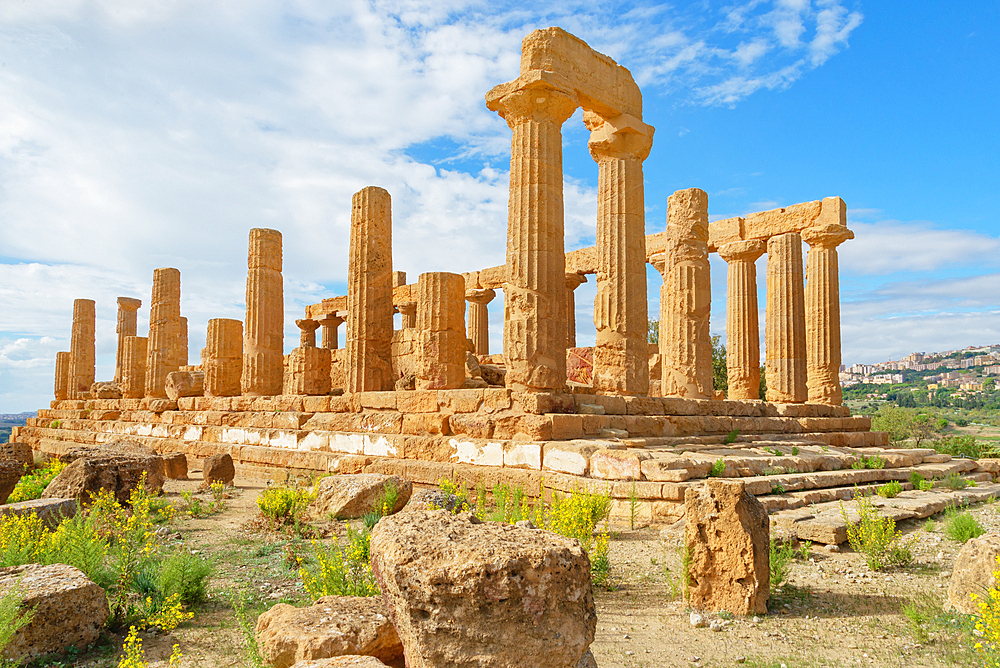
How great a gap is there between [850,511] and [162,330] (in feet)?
62.9

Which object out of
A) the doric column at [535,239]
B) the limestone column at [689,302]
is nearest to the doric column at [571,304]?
the limestone column at [689,302]

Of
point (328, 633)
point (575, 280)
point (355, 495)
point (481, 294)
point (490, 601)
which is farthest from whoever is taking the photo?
point (481, 294)

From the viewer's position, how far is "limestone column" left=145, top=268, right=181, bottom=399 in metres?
20.1

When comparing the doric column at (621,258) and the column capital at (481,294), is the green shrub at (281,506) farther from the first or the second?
the column capital at (481,294)

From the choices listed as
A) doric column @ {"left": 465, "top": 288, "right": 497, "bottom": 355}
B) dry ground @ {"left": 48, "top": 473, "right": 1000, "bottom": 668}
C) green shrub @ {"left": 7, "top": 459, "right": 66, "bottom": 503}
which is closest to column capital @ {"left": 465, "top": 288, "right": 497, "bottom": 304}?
doric column @ {"left": 465, "top": 288, "right": 497, "bottom": 355}

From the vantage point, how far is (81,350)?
2684cm

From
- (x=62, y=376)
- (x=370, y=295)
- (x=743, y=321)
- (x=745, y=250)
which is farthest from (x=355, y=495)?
(x=62, y=376)

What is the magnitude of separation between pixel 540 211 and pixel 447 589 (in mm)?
8318

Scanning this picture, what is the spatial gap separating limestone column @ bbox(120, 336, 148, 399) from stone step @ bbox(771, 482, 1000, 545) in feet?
68.1

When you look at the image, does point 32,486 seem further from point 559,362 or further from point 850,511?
point 850,511

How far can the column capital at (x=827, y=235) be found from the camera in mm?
16688

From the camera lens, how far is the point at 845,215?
16953 mm

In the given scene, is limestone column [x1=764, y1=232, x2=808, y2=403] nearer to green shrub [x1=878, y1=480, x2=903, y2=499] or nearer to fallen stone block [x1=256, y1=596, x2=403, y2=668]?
green shrub [x1=878, y1=480, x2=903, y2=499]

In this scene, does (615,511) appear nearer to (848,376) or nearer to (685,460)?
(685,460)
